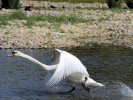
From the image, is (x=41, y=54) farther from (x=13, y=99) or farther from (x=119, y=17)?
(x=119, y=17)

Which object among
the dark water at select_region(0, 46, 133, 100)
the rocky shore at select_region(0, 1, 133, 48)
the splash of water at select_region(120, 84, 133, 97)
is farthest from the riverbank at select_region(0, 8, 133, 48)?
the splash of water at select_region(120, 84, 133, 97)

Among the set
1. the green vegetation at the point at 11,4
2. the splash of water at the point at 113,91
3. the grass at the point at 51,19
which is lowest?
the splash of water at the point at 113,91

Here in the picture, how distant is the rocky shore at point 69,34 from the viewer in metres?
21.7

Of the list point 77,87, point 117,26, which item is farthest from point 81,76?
point 117,26

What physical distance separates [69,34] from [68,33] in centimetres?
21

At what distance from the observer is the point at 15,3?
3572cm

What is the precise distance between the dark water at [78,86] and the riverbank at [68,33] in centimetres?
250

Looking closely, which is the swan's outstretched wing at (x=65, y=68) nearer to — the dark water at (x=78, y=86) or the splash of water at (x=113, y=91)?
the dark water at (x=78, y=86)

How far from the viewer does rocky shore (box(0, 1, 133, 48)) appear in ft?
71.1

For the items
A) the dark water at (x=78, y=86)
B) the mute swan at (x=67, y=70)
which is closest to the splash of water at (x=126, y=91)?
the dark water at (x=78, y=86)

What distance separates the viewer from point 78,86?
13.6 m

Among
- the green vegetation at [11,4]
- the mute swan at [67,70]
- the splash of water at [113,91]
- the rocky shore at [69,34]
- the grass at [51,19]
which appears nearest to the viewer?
the mute swan at [67,70]

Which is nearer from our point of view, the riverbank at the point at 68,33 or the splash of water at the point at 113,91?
the splash of water at the point at 113,91

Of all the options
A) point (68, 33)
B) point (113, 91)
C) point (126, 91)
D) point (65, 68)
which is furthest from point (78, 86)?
point (68, 33)
